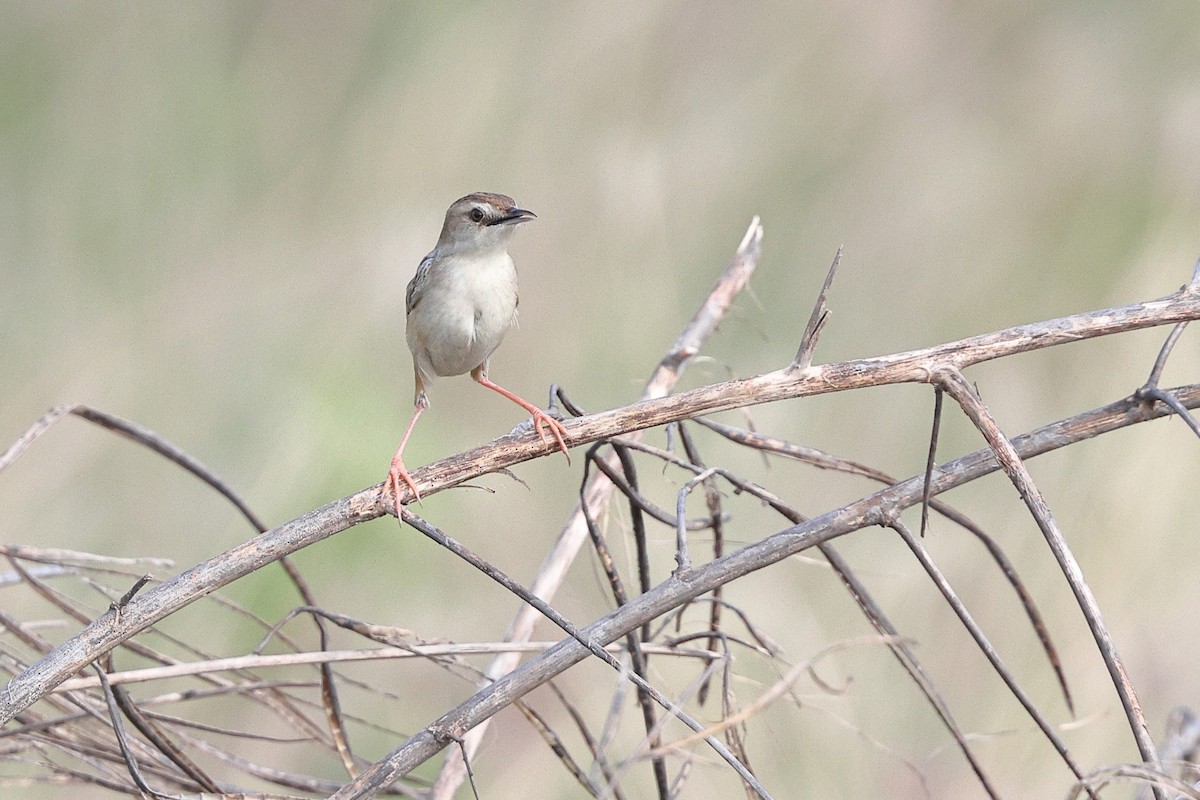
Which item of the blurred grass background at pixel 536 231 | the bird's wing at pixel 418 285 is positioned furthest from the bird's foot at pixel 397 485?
the blurred grass background at pixel 536 231

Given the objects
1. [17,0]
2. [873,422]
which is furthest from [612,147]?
[17,0]

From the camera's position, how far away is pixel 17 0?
17.5 feet

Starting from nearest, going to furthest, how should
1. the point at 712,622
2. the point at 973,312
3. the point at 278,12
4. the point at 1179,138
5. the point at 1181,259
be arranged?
the point at 712,622
the point at 1181,259
the point at 1179,138
the point at 973,312
the point at 278,12

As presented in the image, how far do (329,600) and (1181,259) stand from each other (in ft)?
11.2

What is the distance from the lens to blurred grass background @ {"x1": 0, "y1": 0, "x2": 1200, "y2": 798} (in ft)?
14.7

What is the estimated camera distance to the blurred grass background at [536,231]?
4.48 meters

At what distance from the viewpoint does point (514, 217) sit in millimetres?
3477

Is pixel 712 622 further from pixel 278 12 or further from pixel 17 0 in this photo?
pixel 17 0

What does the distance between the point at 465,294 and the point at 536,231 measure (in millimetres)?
1530

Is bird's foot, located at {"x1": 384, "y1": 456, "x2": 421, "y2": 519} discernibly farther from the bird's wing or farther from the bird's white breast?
the bird's wing

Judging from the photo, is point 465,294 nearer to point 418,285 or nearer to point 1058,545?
point 418,285

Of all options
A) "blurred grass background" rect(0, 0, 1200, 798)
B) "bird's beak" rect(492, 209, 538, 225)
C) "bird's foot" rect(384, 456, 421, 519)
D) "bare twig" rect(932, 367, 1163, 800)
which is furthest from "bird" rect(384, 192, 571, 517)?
"bare twig" rect(932, 367, 1163, 800)

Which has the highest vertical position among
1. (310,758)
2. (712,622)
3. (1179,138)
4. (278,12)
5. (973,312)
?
(278,12)

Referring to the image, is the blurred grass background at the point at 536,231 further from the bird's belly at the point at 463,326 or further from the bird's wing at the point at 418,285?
the bird's belly at the point at 463,326
